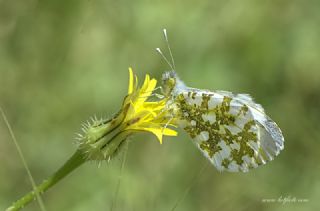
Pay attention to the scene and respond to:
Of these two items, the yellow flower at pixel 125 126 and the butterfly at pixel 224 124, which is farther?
the butterfly at pixel 224 124

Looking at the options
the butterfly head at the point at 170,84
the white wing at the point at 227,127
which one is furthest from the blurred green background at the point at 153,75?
the butterfly head at the point at 170,84

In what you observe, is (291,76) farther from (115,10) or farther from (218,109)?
(218,109)

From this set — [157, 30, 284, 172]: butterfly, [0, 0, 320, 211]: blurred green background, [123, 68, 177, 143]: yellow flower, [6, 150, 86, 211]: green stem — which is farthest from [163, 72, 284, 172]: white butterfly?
[0, 0, 320, 211]: blurred green background

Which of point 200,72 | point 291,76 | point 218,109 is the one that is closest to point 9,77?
point 200,72

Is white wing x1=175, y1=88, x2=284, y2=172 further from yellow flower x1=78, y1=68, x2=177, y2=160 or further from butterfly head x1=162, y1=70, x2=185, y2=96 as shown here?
yellow flower x1=78, y1=68, x2=177, y2=160

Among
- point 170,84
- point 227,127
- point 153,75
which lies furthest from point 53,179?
point 153,75

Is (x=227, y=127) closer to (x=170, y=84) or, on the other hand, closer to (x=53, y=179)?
(x=170, y=84)

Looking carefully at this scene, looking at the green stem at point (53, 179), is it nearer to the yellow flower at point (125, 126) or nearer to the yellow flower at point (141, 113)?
the yellow flower at point (125, 126)
